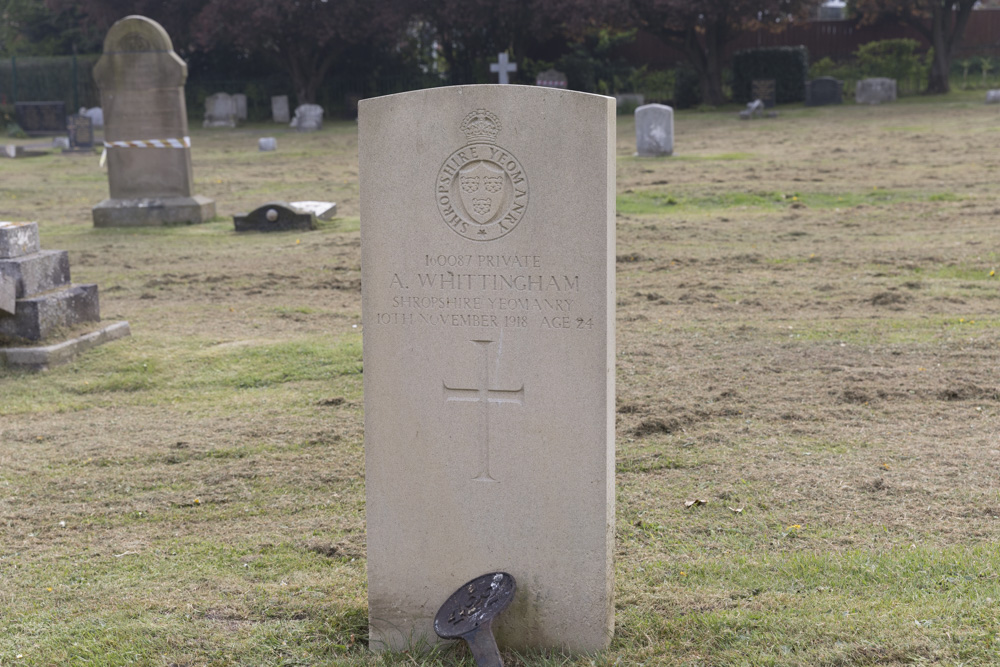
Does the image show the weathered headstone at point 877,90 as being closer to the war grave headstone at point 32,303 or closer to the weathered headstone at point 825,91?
the weathered headstone at point 825,91

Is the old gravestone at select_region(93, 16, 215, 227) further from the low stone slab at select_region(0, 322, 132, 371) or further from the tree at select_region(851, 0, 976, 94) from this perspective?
the tree at select_region(851, 0, 976, 94)

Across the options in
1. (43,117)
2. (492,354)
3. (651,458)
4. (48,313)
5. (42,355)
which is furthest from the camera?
(43,117)

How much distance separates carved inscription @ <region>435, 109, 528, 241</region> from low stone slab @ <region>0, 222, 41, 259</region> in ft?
16.9

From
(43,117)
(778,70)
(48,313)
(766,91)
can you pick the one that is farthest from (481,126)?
(778,70)

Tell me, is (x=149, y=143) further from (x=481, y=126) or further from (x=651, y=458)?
(x=481, y=126)

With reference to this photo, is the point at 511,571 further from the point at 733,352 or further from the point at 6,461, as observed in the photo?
the point at 733,352

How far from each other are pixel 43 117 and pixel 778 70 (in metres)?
23.6

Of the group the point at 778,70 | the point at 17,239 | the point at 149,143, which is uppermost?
the point at 778,70

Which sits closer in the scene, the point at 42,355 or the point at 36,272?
the point at 42,355

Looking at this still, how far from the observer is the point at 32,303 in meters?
7.47

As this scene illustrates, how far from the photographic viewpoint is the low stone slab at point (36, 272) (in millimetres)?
7345

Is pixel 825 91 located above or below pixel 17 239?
above

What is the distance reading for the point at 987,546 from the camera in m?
4.09

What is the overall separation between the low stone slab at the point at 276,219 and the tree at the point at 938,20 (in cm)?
2595
